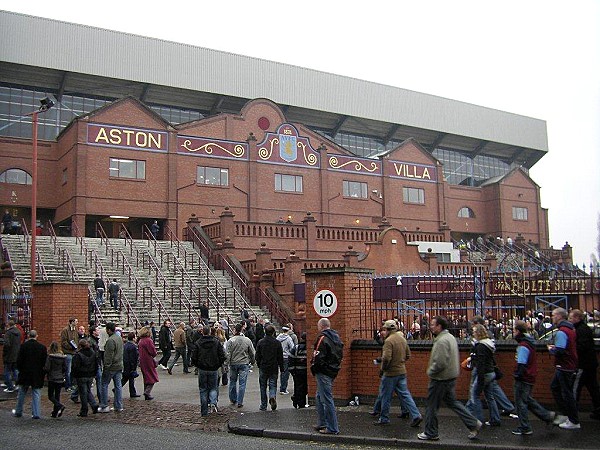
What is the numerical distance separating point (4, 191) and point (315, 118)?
27.7 meters

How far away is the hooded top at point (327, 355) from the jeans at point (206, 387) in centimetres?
317

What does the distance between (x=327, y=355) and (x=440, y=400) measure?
183cm

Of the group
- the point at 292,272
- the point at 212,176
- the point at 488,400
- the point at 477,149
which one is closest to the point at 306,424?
the point at 488,400

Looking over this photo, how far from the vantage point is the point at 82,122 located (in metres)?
39.7

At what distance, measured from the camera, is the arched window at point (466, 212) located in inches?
2280

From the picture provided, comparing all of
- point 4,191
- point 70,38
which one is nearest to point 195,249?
point 4,191

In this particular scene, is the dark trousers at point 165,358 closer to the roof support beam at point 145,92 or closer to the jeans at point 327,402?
the jeans at point 327,402

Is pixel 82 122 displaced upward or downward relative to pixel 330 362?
upward

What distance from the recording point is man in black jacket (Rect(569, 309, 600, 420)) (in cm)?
1116

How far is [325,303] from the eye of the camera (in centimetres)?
1416

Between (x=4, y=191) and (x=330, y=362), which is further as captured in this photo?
(x=4, y=191)

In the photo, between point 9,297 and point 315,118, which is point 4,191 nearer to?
point 9,297

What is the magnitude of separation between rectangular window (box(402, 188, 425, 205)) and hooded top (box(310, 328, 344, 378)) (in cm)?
4070

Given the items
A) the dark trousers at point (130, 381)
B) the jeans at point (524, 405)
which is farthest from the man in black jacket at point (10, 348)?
the jeans at point (524, 405)
